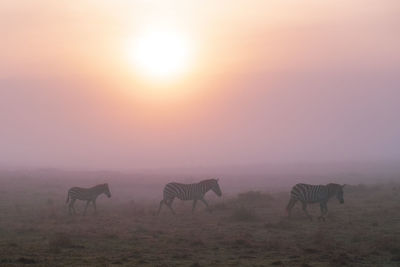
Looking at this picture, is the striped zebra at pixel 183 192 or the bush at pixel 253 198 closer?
the striped zebra at pixel 183 192

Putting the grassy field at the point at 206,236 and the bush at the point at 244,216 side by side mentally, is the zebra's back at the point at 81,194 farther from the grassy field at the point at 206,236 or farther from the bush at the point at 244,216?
the bush at the point at 244,216

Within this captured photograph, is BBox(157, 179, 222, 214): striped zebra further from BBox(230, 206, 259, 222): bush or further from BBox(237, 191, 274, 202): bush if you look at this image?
BBox(237, 191, 274, 202): bush

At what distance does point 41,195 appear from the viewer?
117ft

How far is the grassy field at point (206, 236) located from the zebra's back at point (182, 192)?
84 cm

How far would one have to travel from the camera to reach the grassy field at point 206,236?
547 inches

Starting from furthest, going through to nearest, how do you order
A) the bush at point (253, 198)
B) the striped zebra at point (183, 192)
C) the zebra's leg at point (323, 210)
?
the bush at point (253, 198)
the striped zebra at point (183, 192)
the zebra's leg at point (323, 210)

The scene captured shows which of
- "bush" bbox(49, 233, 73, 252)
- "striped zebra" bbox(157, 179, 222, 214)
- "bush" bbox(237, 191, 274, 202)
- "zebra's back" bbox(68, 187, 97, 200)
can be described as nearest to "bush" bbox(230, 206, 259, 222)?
"striped zebra" bbox(157, 179, 222, 214)

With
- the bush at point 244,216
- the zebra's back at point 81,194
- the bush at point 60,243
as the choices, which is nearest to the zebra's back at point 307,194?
the bush at point 244,216

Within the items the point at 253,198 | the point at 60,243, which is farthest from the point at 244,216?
the point at 60,243

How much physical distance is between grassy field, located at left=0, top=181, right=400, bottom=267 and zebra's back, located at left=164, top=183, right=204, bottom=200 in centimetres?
84

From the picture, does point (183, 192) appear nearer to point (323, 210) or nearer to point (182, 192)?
point (182, 192)

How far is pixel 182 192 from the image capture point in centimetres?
2525

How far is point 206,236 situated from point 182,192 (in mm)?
7460

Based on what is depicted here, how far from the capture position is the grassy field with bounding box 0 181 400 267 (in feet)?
45.6
